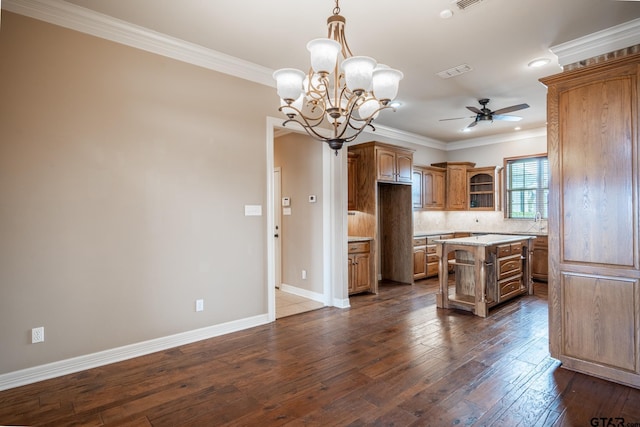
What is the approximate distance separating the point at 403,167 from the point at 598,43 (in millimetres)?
3290

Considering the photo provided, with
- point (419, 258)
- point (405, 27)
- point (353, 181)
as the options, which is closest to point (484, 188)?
point (419, 258)

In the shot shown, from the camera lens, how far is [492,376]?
2.81 metres

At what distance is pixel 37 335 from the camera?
109 inches

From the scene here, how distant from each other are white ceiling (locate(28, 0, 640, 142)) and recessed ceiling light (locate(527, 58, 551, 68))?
71mm

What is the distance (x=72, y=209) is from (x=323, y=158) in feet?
10.1

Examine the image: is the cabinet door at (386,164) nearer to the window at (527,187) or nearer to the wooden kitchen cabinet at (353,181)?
the wooden kitchen cabinet at (353,181)

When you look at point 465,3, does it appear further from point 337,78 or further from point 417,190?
point 417,190

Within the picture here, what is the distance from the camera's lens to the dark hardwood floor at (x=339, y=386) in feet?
7.43

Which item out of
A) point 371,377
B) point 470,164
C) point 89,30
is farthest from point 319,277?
point 470,164

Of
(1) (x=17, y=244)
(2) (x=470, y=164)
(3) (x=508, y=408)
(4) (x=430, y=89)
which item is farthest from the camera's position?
(2) (x=470, y=164)

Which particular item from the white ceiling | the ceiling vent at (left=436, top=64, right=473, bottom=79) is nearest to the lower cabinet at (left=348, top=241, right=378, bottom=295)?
the white ceiling

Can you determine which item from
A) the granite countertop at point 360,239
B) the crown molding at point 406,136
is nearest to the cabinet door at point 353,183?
the granite countertop at point 360,239

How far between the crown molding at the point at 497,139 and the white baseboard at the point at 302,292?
5.34 m

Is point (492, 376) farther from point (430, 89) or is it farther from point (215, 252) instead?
point (430, 89)
